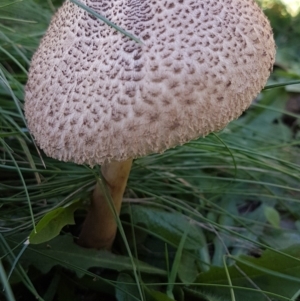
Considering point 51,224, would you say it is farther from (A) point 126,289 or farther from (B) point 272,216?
(B) point 272,216

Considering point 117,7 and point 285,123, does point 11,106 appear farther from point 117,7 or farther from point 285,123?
point 285,123

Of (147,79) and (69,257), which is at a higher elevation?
(147,79)

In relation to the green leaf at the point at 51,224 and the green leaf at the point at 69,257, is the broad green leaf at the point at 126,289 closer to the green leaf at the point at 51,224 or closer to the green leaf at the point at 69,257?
the green leaf at the point at 69,257

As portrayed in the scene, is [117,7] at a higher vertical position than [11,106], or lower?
higher

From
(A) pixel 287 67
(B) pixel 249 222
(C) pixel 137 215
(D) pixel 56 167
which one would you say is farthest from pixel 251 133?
(D) pixel 56 167

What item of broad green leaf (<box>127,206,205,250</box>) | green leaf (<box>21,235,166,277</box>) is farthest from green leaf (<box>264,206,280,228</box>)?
green leaf (<box>21,235,166,277</box>)

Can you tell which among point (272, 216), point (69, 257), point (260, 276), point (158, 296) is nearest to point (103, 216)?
point (69, 257)

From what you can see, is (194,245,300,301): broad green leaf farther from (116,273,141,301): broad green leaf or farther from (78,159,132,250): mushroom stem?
(78,159,132,250): mushroom stem
